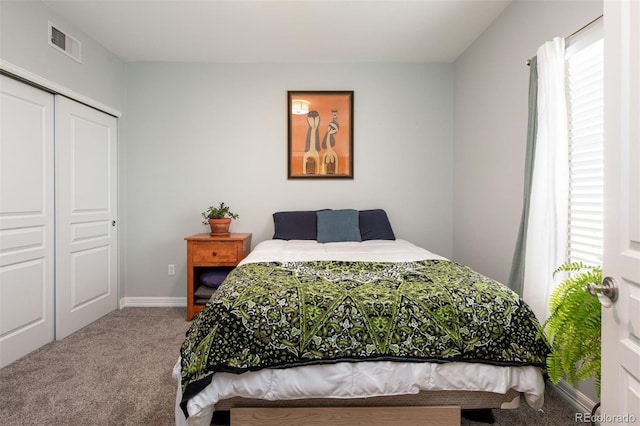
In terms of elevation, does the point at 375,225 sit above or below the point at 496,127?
below

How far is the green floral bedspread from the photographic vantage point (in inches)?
57.2

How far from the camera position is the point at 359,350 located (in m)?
1.49

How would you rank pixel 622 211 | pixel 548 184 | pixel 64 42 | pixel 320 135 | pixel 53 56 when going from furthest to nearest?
pixel 320 135 < pixel 64 42 < pixel 53 56 < pixel 548 184 < pixel 622 211

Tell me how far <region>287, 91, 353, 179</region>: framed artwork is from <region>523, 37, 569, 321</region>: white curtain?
77.0 inches

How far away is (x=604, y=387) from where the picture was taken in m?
0.99

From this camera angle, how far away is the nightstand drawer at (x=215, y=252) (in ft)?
10.7

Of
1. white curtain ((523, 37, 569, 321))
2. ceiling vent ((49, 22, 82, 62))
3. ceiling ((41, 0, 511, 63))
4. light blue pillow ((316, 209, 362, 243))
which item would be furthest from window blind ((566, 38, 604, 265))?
ceiling vent ((49, 22, 82, 62))

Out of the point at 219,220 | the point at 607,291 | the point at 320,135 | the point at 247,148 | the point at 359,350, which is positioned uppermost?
the point at 320,135

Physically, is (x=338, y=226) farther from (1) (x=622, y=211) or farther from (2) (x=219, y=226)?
(1) (x=622, y=211)

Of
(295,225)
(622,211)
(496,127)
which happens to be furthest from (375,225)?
(622,211)

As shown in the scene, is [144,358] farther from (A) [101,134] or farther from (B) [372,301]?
(A) [101,134]

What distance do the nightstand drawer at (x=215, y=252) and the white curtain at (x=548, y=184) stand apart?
2.35 m

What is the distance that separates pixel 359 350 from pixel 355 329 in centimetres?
9

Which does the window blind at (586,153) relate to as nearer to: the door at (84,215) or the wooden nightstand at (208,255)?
the wooden nightstand at (208,255)
